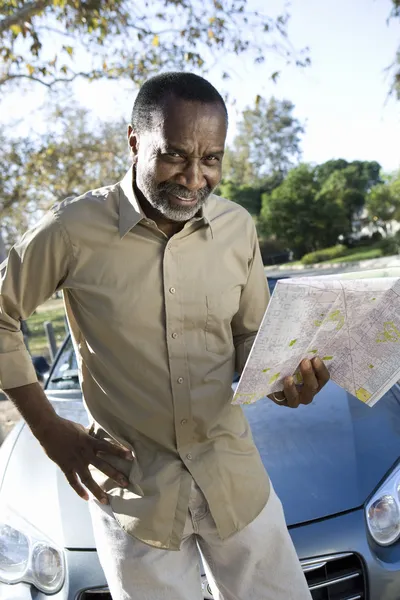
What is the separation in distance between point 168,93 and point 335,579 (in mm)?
1648

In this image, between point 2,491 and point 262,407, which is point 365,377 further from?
point 2,491

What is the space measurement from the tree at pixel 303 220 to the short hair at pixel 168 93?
98.8 feet

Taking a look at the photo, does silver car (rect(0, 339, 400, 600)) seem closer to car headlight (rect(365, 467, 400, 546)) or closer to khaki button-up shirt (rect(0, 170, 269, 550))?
car headlight (rect(365, 467, 400, 546))

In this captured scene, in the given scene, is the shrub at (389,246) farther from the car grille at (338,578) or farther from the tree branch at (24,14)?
the car grille at (338,578)

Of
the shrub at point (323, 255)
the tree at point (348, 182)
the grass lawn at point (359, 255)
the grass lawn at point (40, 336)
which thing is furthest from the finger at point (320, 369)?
the tree at point (348, 182)

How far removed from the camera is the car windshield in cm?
324

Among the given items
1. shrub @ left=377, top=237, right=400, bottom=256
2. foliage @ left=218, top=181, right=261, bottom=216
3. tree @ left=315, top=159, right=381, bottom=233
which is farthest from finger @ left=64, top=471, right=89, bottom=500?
foliage @ left=218, top=181, right=261, bottom=216

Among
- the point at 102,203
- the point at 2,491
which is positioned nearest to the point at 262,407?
the point at 2,491

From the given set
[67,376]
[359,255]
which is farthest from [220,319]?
[359,255]

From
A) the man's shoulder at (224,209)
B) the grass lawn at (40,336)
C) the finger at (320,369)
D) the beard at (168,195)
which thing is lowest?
the grass lawn at (40,336)

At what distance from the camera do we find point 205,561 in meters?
1.69

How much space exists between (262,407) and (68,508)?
1.02 m

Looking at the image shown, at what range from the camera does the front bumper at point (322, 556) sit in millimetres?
2027

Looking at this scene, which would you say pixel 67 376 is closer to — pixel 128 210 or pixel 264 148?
pixel 128 210
